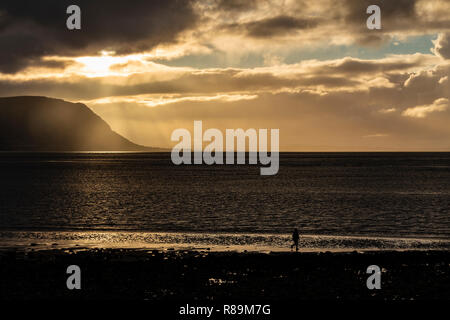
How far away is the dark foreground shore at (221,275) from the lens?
2422cm

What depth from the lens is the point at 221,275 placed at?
28.7m

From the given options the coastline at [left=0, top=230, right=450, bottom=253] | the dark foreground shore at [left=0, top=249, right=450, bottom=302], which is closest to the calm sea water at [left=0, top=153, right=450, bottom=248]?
the coastline at [left=0, top=230, right=450, bottom=253]

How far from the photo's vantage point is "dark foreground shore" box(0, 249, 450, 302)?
24.2m

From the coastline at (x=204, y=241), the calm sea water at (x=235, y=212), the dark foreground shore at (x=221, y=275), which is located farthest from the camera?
the calm sea water at (x=235, y=212)

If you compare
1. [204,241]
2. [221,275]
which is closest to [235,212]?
[204,241]

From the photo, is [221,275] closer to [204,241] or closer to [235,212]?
[204,241]

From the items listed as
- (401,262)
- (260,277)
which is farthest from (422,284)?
(260,277)

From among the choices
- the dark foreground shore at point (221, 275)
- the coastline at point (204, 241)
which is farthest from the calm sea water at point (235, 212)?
the dark foreground shore at point (221, 275)

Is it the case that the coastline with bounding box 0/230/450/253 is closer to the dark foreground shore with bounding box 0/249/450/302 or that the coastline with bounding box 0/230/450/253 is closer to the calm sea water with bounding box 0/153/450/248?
the calm sea water with bounding box 0/153/450/248

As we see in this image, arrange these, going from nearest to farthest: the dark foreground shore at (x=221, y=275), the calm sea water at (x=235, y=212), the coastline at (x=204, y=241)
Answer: the dark foreground shore at (x=221, y=275)
the coastline at (x=204, y=241)
the calm sea water at (x=235, y=212)

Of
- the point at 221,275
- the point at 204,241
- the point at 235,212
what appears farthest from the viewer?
the point at 235,212

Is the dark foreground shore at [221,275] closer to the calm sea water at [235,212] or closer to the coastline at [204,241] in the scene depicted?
the coastline at [204,241]
